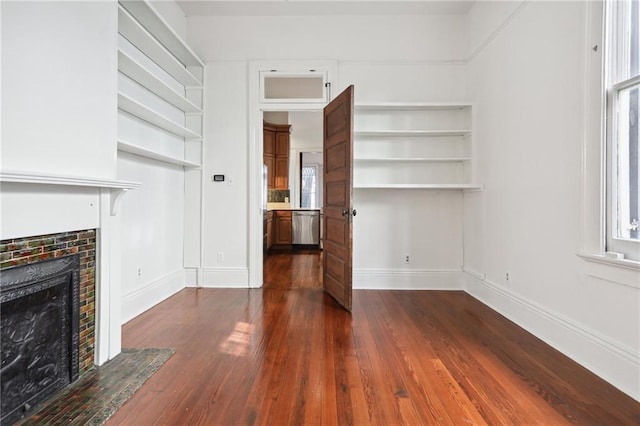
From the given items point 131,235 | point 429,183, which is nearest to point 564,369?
point 429,183

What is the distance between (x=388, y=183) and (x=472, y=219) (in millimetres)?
1018

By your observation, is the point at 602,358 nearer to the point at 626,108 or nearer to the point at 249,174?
the point at 626,108

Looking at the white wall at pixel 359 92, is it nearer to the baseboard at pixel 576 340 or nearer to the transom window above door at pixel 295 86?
the transom window above door at pixel 295 86

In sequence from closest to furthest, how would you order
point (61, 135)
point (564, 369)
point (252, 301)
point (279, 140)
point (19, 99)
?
point (19, 99), point (61, 135), point (564, 369), point (252, 301), point (279, 140)

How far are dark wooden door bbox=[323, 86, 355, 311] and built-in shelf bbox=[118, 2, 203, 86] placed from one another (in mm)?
1598

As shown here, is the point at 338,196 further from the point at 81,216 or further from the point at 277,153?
→ the point at 277,153

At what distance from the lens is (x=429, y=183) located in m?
3.79

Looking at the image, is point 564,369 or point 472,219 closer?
point 564,369

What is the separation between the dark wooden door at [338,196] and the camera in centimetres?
306

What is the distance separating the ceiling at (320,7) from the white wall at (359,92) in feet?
0.24

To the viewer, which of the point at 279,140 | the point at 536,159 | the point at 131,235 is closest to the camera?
the point at 536,159

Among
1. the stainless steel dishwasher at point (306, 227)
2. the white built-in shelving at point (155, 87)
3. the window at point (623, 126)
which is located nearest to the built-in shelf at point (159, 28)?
the white built-in shelving at point (155, 87)

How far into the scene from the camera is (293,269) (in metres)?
4.98

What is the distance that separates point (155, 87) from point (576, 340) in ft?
12.6
